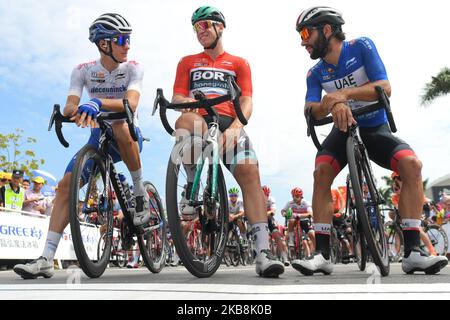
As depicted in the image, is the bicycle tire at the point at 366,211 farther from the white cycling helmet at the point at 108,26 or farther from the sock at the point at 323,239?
the white cycling helmet at the point at 108,26

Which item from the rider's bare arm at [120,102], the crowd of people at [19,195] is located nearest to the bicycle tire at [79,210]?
the rider's bare arm at [120,102]

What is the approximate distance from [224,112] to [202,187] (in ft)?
2.74

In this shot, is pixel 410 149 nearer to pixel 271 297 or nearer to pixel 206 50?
pixel 206 50

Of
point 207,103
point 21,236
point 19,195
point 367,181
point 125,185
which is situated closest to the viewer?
point 207,103

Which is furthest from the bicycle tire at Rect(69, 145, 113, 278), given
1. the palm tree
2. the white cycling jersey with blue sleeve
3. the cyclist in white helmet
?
the palm tree

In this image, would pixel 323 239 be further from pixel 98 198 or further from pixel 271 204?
pixel 271 204

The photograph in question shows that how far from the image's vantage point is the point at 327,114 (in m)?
4.91

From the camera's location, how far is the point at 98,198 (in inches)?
192

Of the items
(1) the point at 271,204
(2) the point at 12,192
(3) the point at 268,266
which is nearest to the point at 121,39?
(3) the point at 268,266

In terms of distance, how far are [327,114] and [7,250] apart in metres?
9.28

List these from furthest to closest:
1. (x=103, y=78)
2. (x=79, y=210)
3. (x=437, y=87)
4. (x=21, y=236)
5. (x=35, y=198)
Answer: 1. (x=437, y=87)
2. (x=35, y=198)
3. (x=21, y=236)
4. (x=103, y=78)
5. (x=79, y=210)

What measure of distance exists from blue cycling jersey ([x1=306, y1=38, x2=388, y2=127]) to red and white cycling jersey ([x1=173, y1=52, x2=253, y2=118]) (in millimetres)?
648

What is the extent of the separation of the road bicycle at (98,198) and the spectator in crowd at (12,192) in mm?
7443
